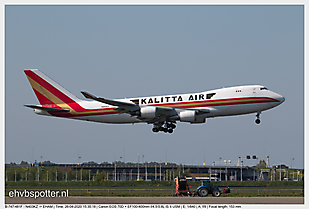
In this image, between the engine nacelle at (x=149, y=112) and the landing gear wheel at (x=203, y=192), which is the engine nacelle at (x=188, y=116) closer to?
the engine nacelle at (x=149, y=112)

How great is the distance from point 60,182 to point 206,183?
108 ft

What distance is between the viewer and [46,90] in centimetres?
5909

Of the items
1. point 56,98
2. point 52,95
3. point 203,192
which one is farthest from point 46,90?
point 203,192

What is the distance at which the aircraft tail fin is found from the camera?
58.2 meters

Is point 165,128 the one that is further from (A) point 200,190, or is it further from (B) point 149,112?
(A) point 200,190

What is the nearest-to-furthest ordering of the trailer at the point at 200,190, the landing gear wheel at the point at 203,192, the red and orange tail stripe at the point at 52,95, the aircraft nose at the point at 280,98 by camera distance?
1. the landing gear wheel at the point at 203,192
2. the trailer at the point at 200,190
3. the aircraft nose at the point at 280,98
4. the red and orange tail stripe at the point at 52,95

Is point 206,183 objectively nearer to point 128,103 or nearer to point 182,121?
point 182,121

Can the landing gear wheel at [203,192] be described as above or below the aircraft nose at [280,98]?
below

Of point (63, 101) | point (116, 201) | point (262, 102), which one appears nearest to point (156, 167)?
point (63, 101)

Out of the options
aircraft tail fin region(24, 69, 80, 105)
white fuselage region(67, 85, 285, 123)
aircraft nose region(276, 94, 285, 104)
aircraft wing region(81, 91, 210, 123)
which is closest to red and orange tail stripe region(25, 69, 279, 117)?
aircraft tail fin region(24, 69, 80, 105)

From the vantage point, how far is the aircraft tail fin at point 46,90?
5825cm

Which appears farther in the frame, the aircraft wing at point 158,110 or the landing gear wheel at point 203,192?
the aircraft wing at point 158,110

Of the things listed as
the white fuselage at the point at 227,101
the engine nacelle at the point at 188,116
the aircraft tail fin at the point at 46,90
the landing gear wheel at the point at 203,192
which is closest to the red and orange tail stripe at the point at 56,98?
the aircraft tail fin at the point at 46,90

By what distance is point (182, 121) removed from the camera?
50625 millimetres
